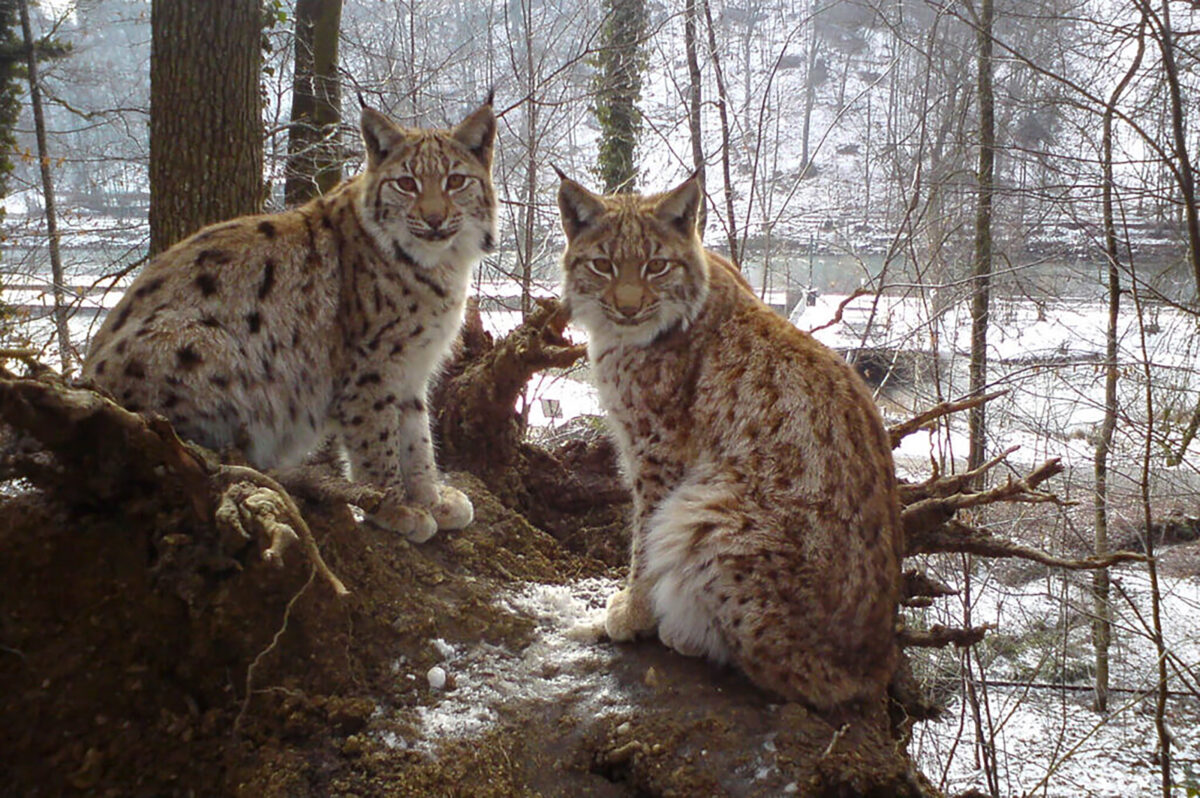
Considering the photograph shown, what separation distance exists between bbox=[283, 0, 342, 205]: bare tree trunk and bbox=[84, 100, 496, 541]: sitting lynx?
402cm

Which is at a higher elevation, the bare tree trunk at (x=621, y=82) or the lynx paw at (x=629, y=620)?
the bare tree trunk at (x=621, y=82)

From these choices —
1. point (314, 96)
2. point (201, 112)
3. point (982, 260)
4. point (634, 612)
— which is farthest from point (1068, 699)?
point (314, 96)

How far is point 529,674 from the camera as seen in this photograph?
275 cm

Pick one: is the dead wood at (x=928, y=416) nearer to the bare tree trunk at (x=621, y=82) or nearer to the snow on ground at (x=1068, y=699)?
the snow on ground at (x=1068, y=699)

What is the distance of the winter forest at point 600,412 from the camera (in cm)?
207

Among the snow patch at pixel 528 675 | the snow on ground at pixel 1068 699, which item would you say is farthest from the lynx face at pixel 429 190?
the snow on ground at pixel 1068 699

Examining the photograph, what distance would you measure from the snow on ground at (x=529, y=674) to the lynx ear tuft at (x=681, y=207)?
1.62 metres

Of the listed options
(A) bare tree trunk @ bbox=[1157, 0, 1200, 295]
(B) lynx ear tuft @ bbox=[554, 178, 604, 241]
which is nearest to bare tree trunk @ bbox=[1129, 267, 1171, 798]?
(A) bare tree trunk @ bbox=[1157, 0, 1200, 295]

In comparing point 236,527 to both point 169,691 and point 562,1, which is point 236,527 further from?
point 562,1

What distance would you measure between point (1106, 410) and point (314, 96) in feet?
23.2

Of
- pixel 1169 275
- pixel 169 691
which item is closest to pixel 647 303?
pixel 169 691

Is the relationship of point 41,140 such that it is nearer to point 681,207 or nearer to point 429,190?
point 429,190

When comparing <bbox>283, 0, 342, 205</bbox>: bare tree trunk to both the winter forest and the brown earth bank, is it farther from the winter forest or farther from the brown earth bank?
the brown earth bank

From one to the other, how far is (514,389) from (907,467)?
512cm
